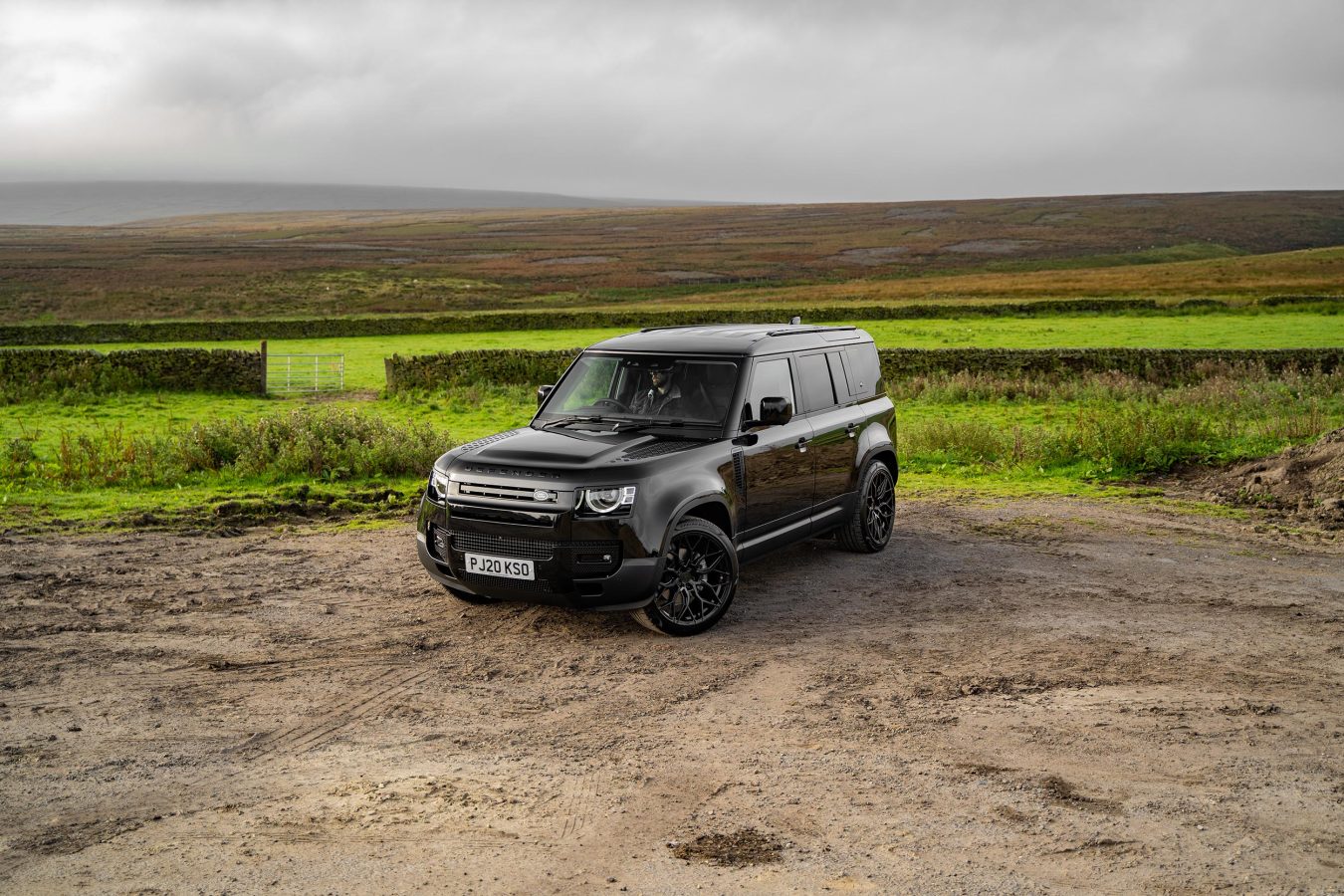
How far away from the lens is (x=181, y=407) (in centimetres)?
2655

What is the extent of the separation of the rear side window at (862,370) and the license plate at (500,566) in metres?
4.10

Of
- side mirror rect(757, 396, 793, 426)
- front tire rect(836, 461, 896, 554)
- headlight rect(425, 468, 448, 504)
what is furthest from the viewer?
front tire rect(836, 461, 896, 554)

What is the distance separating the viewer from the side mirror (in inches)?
358

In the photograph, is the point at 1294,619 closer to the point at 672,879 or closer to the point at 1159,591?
the point at 1159,591

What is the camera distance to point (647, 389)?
965cm

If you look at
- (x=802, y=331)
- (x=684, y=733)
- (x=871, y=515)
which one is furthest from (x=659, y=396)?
(x=684, y=733)

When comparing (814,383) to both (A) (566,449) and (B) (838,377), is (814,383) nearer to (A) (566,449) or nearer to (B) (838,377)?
(B) (838,377)

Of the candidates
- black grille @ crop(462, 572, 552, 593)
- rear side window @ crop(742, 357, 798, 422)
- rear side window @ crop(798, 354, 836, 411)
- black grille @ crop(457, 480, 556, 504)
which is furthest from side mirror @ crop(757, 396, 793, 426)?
black grille @ crop(462, 572, 552, 593)

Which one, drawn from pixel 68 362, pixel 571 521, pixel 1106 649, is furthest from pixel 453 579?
pixel 68 362

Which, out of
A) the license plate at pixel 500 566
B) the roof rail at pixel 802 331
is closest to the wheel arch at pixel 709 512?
the license plate at pixel 500 566

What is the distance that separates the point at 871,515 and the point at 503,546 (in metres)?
4.25

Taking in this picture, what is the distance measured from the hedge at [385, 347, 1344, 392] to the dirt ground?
62.3 feet

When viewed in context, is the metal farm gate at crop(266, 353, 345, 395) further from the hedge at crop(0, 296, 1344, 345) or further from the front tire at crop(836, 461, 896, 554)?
the front tire at crop(836, 461, 896, 554)

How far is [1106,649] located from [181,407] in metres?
23.2
